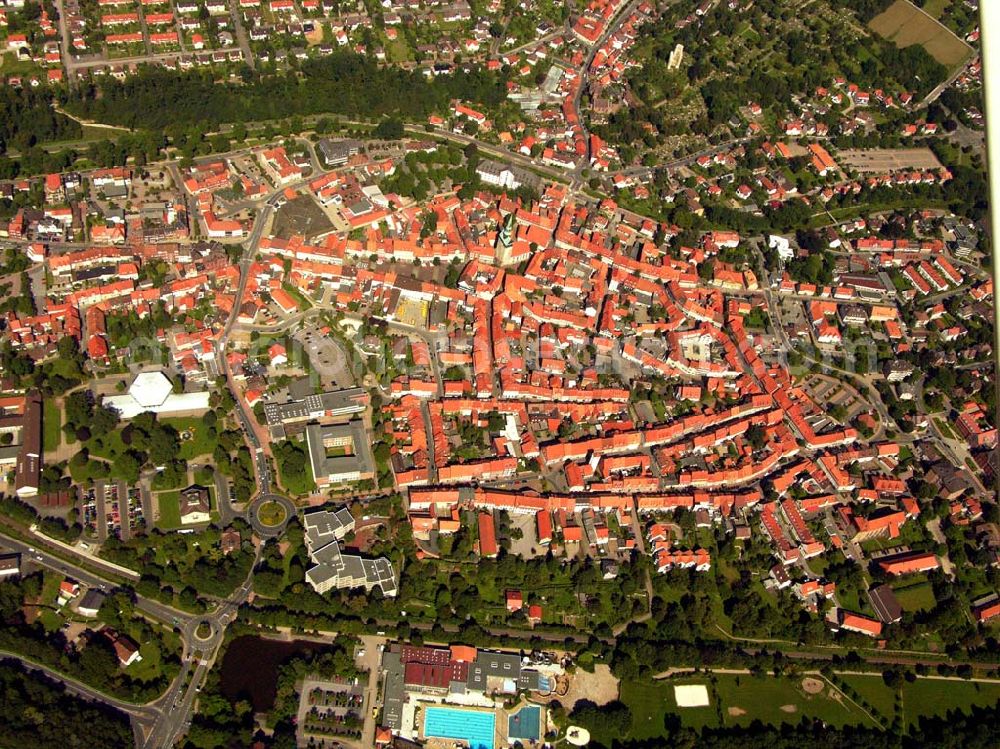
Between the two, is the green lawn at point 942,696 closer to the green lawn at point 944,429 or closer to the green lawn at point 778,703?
the green lawn at point 778,703

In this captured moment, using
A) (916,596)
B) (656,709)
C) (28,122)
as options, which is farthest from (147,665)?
(28,122)

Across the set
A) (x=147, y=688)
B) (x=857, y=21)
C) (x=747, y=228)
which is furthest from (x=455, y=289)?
(x=857, y=21)

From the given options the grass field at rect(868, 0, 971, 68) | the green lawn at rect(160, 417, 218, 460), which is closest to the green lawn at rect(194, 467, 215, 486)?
the green lawn at rect(160, 417, 218, 460)

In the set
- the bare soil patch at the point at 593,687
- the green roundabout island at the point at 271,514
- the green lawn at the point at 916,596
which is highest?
the green roundabout island at the point at 271,514

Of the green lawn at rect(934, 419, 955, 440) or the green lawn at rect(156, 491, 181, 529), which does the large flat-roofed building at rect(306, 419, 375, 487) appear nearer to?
the green lawn at rect(156, 491, 181, 529)

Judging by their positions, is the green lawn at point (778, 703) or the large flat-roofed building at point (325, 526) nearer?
the green lawn at point (778, 703)

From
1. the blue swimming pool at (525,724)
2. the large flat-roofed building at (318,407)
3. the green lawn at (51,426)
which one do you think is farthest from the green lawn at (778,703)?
the green lawn at (51,426)
